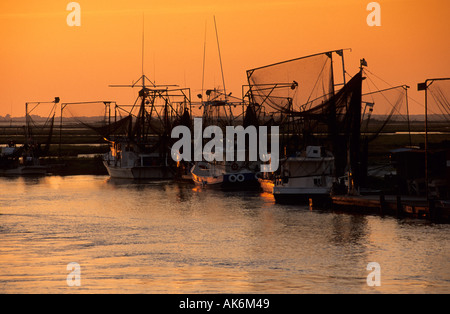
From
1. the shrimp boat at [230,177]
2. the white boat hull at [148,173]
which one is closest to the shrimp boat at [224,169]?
the shrimp boat at [230,177]

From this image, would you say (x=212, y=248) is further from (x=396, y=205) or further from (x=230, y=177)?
(x=230, y=177)

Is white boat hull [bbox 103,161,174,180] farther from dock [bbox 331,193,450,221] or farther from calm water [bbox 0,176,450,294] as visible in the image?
dock [bbox 331,193,450,221]

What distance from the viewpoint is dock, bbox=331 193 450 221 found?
50281 millimetres

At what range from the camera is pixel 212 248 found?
44625mm

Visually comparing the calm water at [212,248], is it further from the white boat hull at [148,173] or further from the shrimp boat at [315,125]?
the white boat hull at [148,173]

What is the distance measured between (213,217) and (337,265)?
72.2ft

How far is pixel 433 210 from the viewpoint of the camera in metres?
50.2

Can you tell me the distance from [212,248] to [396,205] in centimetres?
1555

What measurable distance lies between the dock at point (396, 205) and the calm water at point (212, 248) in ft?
2.47

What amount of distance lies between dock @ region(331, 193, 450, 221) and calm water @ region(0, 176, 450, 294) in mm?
754

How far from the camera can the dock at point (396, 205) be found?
50281 mm

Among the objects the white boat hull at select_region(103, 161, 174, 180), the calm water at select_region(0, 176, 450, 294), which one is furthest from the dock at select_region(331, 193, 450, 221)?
the white boat hull at select_region(103, 161, 174, 180)

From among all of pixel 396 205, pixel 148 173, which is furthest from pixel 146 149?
pixel 396 205
